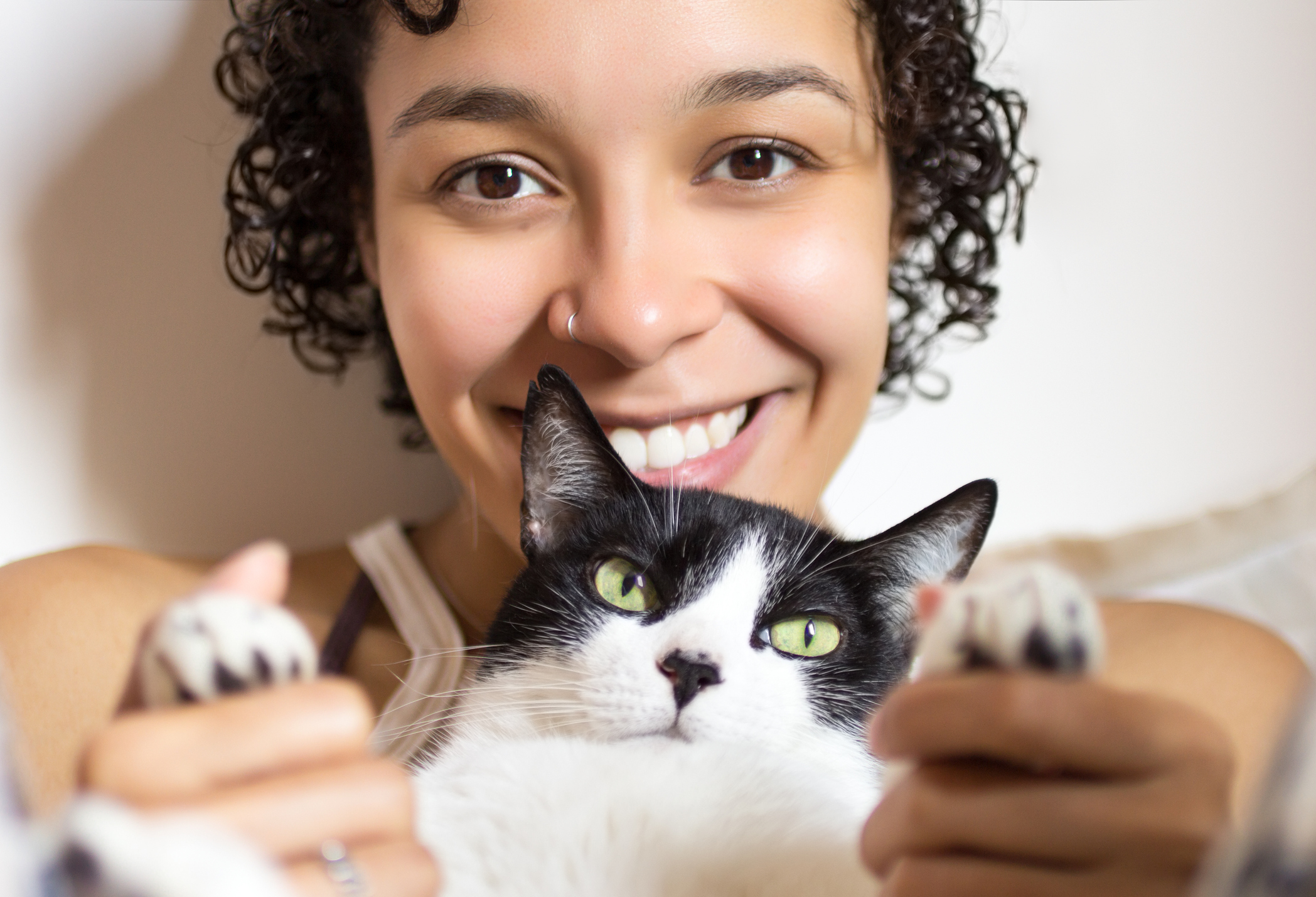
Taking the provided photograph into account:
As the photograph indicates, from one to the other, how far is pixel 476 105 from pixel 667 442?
36cm

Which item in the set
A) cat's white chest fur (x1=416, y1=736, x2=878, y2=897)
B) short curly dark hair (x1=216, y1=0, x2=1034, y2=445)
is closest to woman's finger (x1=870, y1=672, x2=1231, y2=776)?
cat's white chest fur (x1=416, y1=736, x2=878, y2=897)

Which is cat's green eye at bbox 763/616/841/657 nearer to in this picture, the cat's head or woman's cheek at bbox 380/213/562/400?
the cat's head

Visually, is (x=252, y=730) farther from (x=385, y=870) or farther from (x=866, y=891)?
(x=866, y=891)

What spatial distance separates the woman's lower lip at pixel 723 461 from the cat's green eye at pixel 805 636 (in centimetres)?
19

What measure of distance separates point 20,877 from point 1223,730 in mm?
443

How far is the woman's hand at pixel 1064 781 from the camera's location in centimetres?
32

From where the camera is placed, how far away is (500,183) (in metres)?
0.89

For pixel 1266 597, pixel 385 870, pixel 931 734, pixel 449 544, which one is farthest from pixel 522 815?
pixel 449 544

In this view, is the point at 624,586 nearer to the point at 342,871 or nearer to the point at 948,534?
the point at 948,534

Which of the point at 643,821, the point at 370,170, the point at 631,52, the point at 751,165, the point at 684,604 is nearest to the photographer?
the point at 643,821

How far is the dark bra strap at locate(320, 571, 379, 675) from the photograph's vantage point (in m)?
0.70

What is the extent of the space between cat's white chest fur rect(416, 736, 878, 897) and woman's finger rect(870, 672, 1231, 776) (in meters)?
0.17

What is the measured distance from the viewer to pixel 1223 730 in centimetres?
35

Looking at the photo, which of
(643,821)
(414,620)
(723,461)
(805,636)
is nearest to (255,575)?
(643,821)
